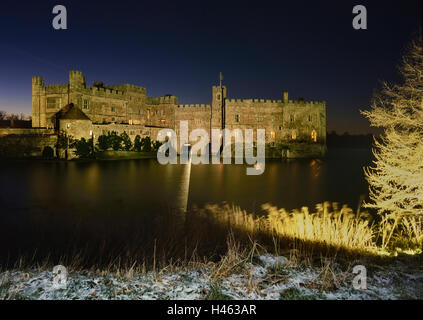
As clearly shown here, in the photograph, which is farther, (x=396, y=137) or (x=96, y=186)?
(x=96, y=186)

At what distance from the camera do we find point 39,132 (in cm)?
3084

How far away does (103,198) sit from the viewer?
15172 mm

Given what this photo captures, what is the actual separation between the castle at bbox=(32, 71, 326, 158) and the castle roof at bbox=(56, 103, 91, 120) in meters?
1.92

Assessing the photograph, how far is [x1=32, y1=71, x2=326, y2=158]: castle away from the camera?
37.3 metres

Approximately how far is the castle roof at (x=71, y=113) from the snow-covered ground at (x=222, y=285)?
31.0 m

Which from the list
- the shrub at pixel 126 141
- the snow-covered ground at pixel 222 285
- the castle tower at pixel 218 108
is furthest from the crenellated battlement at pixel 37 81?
the snow-covered ground at pixel 222 285

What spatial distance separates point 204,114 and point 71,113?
19.8 metres

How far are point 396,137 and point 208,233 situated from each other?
615cm

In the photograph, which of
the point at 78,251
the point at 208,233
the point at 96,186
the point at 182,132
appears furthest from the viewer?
the point at 182,132

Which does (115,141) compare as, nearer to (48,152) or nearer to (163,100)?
(48,152)

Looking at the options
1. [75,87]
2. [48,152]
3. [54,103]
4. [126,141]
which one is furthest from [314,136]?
[54,103]

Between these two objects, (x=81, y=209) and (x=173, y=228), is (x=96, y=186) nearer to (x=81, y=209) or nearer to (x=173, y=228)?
(x=81, y=209)

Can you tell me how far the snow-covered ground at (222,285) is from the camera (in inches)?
167

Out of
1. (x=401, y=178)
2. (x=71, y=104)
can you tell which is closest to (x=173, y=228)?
(x=401, y=178)
